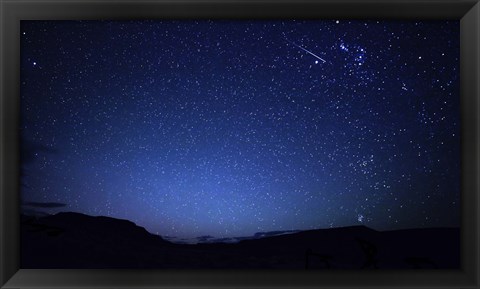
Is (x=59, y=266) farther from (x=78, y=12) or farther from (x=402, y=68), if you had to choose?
(x=402, y=68)

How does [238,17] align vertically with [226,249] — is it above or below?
above

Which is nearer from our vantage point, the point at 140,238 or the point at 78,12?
the point at 78,12

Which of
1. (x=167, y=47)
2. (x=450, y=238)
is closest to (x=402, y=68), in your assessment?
(x=450, y=238)

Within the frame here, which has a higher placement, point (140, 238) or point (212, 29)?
point (212, 29)

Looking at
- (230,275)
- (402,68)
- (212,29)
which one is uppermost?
(212,29)
